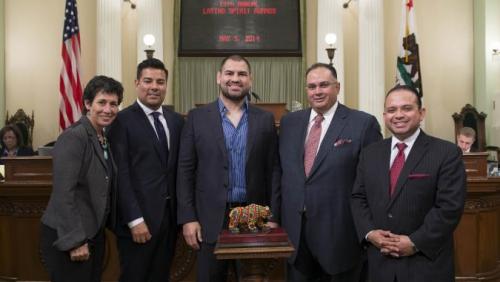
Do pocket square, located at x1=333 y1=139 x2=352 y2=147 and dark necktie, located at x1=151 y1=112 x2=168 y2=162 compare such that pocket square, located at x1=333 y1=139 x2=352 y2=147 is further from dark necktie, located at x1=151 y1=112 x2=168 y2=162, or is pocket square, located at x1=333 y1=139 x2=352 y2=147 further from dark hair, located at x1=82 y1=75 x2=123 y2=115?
dark hair, located at x1=82 y1=75 x2=123 y2=115

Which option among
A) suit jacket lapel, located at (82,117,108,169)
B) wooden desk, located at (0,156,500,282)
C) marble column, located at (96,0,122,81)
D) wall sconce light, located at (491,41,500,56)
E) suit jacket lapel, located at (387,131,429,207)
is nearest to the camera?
suit jacket lapel, located at (387,131,429,207)

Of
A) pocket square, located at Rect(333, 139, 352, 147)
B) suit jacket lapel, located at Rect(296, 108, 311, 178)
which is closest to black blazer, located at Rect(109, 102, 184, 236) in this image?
suit jacket lapel, located at Rect(296, 108, 311, 178)

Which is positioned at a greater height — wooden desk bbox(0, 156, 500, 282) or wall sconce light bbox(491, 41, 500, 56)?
wall sconce light bbox(491, 41, 500, 56)

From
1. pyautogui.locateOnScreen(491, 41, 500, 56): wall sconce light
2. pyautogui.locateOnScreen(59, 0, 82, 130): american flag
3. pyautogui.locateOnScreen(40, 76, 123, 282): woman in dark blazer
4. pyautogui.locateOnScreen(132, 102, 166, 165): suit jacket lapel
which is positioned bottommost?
pyautogui.locateOnScreen(40, 76, 123, 282): woman in dark blazer

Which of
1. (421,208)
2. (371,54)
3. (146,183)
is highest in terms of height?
(371,54)

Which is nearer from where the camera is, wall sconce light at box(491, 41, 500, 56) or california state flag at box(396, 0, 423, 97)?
california state flag at box(396, 0, 423, 97)

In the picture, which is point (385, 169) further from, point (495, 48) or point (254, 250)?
point (495, 48)

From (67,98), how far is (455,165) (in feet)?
25.8

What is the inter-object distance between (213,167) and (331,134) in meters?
0.75

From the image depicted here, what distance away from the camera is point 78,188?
10.0 ft

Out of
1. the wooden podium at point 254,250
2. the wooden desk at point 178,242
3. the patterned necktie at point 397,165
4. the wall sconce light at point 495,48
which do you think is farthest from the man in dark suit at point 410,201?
the wall sconce light at point 495,48

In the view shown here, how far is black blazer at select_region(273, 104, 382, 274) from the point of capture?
3.26 m

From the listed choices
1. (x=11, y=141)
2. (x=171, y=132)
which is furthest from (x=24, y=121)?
(x=171, y=132)

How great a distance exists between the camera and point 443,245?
113 inches
